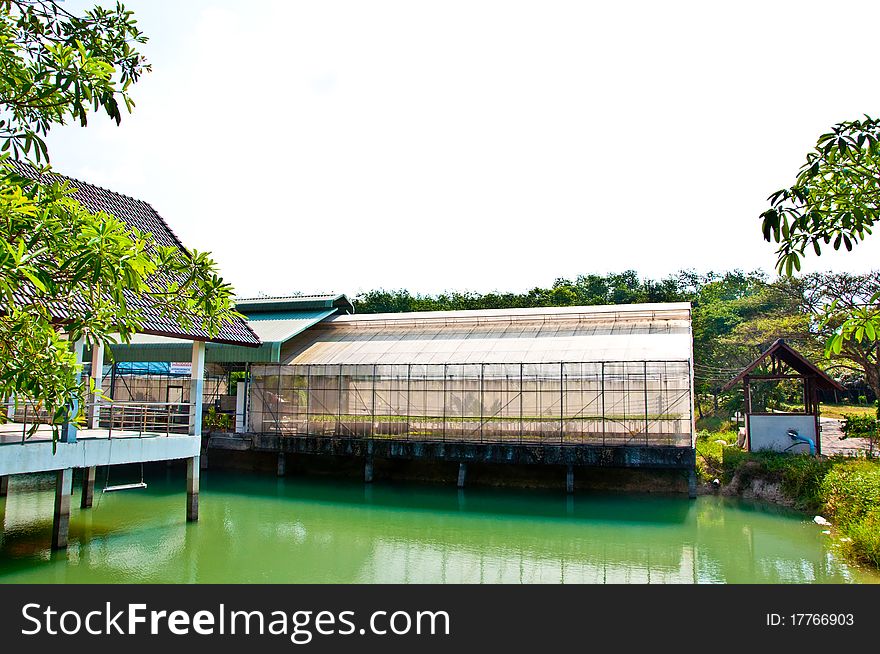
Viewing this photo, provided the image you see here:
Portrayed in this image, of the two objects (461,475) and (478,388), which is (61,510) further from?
(478,388)

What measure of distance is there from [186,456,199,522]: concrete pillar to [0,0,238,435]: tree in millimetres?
11082

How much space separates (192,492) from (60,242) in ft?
41.7

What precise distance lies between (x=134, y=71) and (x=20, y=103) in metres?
0.95

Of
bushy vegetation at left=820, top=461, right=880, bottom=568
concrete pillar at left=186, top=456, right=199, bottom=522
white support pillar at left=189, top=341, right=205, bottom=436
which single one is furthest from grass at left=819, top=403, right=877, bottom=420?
white support pillar at left=189, top=341, right=205, bottom=436

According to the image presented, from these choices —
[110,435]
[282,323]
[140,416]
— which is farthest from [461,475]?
[110,435]

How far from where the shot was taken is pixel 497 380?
20766 millimetres

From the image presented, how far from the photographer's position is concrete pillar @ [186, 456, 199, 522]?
15.4 meters

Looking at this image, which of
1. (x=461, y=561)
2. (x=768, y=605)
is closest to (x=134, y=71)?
(x=768, y=605)

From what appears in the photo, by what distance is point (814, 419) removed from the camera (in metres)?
20.0

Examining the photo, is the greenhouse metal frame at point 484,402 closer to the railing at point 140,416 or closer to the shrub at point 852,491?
the shrub at point 852,491

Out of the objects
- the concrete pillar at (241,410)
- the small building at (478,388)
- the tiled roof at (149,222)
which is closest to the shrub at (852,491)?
the small building at (478,388)

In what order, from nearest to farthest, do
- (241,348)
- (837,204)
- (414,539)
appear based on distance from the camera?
1. (837,204)
2. (414,539)
3. (241,348)

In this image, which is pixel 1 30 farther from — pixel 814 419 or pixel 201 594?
pixel 814 419

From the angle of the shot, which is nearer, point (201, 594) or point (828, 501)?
point (201, 594)
